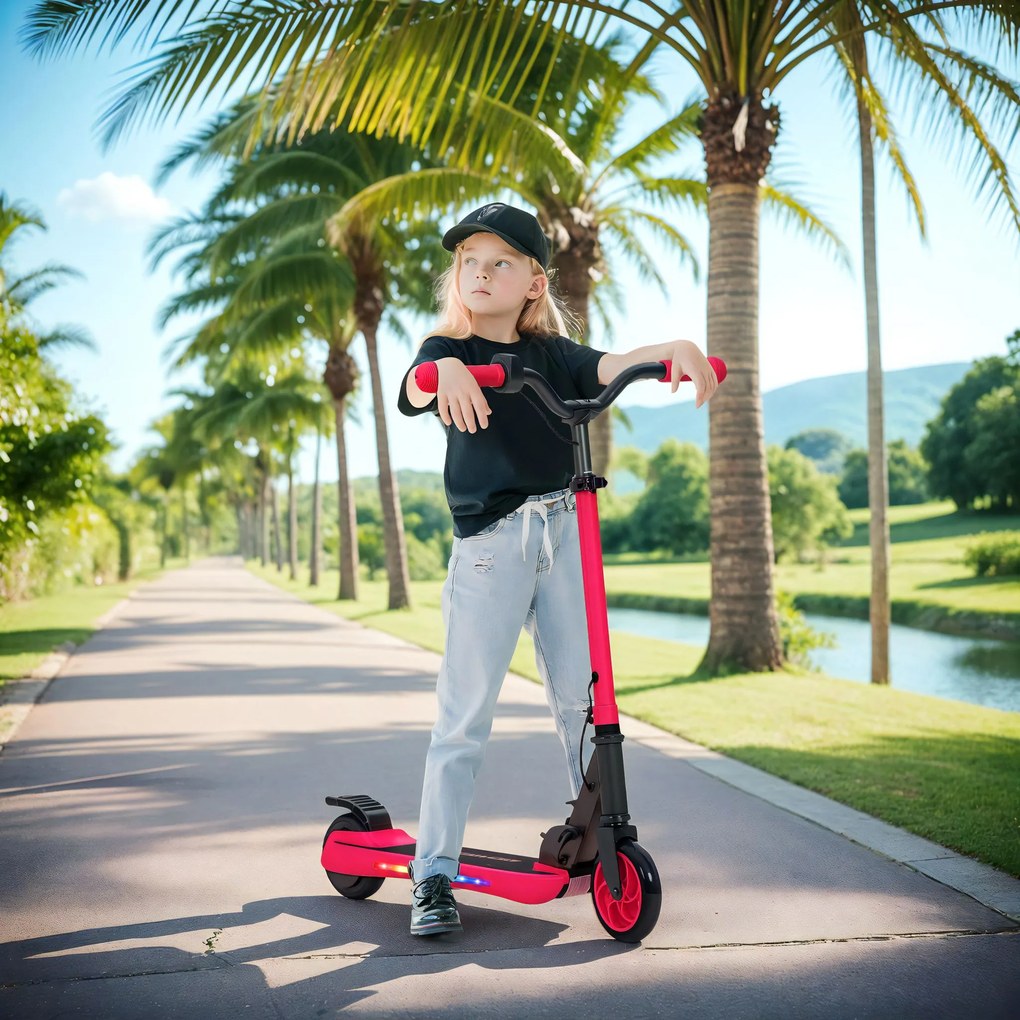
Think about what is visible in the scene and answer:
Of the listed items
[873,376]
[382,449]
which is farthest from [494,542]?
[382,449]

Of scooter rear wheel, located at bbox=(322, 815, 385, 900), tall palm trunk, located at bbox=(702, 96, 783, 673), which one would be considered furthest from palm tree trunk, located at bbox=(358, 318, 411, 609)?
scooter rear wheel, located at bbox=(322, 815, 385, 900)

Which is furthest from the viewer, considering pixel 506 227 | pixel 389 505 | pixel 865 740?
pixel 389 505

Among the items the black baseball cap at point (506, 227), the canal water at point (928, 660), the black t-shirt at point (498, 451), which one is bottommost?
the canal water at point (928, 660)

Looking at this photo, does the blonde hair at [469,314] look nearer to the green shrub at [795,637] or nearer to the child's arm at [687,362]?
the child's arm at [687,362]

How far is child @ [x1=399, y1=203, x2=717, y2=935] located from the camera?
3.12 m

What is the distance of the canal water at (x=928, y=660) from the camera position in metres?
13.1

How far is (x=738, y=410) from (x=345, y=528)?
1553cm

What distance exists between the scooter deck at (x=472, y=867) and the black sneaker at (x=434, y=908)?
0.27 feet

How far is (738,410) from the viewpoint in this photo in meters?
9.02

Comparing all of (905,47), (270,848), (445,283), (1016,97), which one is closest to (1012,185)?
(1016,97)

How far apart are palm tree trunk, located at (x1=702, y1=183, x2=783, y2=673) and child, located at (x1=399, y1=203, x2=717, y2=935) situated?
19.6 ft

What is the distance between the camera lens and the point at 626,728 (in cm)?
660

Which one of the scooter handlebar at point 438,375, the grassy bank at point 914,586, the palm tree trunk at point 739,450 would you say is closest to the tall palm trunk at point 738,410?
the palm tree trunk at point 739,450

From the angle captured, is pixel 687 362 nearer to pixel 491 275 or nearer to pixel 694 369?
pixel 694 369
